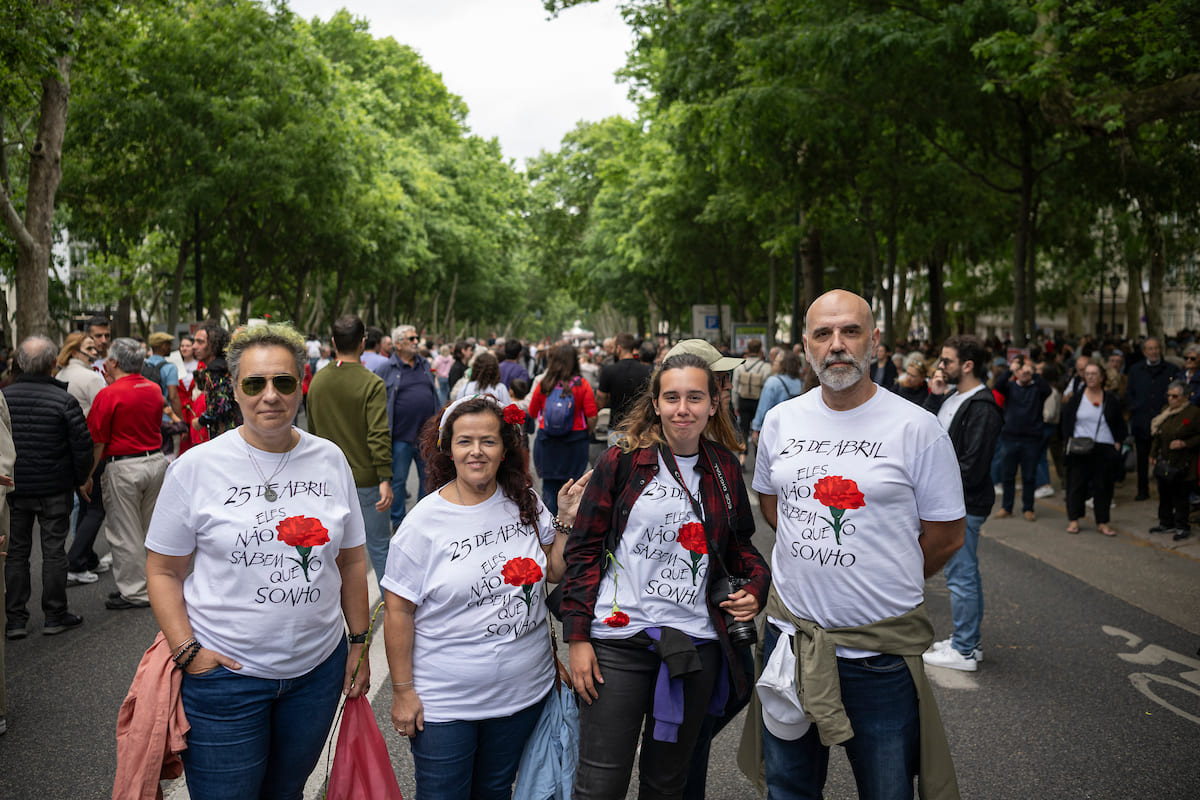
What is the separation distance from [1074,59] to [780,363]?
4249mm

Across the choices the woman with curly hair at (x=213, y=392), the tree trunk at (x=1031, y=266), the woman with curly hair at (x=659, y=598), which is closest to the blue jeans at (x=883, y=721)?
the woman with curly hair at (x=659, y=598)

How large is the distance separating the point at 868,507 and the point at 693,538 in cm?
51

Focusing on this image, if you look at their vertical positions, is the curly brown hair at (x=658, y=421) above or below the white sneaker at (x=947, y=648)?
above

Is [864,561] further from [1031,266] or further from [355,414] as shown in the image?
[1031,266]

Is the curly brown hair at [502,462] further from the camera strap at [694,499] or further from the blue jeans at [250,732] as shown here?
the blue jeans at [250,732]

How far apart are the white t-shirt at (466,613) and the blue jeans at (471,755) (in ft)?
0.13

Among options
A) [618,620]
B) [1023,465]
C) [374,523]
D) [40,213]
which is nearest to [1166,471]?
[1023,465]

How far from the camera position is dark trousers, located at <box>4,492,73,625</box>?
6.31 meters

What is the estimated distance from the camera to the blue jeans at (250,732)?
2697 millimetres

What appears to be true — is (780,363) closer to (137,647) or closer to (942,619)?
(942,619)

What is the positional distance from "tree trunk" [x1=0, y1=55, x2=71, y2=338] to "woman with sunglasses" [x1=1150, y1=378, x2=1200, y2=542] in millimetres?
14348

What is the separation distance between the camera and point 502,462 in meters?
3.10

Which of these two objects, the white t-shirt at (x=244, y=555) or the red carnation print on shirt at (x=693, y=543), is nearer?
the white t-shirt at (x=244, y=555)

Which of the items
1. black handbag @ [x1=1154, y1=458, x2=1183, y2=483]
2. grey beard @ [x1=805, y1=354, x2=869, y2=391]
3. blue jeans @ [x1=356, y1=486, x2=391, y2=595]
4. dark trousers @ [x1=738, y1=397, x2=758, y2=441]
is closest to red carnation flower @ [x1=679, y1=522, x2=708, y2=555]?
grey beard @ [x1=805, y1=354, x2=869, y2=391]
